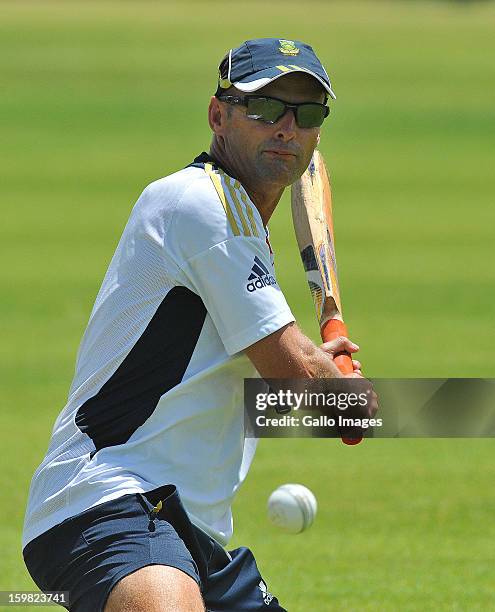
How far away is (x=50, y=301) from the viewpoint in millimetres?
17281

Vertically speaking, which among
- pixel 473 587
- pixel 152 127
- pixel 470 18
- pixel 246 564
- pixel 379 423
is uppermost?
pixel 379 423

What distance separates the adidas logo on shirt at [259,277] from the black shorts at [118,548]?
2.15ft

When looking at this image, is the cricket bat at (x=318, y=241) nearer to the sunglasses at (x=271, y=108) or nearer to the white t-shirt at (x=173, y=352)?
the sunglasses at (x=271, y=108)

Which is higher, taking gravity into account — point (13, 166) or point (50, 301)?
point (50, 301)

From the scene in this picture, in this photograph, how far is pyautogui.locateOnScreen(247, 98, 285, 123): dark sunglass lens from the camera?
15.9 ft

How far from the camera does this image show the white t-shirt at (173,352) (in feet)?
14.6

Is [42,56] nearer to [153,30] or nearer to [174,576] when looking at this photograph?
[153,30]

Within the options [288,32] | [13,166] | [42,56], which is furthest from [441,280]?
[288,32]

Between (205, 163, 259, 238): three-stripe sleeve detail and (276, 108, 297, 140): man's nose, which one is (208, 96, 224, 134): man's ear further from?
(205, 163, 259, 238): three-stripe sleeve detail

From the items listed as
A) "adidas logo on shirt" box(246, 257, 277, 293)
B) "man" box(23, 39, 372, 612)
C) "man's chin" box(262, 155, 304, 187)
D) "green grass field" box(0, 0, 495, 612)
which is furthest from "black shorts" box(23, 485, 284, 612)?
"green grass field" box(0, 0, 495, 612)

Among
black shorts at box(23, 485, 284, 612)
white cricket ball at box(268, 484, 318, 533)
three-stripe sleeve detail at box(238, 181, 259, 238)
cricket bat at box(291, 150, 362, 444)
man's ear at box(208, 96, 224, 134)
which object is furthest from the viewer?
white cricket ball at box(268, 484, 318, 533)

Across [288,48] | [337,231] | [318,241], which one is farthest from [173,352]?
[337,231]

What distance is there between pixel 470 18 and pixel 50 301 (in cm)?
4963

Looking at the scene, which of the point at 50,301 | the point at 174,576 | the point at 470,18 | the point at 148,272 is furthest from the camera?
the point at 470,18
